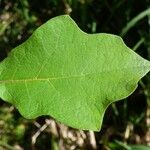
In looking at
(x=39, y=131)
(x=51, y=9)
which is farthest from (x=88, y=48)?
(x=51, y=9)

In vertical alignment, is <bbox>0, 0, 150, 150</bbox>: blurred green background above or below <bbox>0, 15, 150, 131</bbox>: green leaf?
below

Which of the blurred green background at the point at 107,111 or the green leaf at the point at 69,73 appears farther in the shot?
the blurred green background at the point at 107,111

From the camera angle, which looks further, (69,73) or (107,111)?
(107,111)

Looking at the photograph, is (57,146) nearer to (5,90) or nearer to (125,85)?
(5,90)

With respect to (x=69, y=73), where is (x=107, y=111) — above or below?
below

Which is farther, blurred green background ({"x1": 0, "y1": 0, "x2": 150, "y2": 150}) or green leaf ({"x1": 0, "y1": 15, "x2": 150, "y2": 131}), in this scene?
blurred green background ({"x1": 0, "y1": 0, "x2": 150, "y2": 150})
